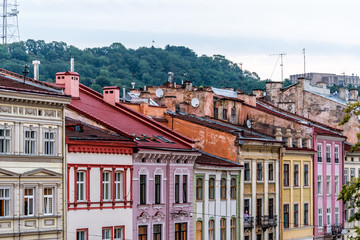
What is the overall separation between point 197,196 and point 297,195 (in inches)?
675

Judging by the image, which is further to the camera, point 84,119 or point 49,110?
point 84,119

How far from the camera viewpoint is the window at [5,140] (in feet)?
156

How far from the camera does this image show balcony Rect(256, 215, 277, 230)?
7231 cm

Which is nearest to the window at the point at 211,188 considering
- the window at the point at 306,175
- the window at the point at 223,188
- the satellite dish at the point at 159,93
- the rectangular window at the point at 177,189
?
the window at the point at 223,188

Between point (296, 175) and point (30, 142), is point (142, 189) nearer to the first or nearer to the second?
point (30, 142)

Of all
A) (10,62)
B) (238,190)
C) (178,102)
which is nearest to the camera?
(238,190)

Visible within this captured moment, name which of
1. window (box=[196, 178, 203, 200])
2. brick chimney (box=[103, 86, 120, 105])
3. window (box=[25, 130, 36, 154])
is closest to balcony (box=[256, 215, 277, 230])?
window (box=[196, 178, 203, 200])

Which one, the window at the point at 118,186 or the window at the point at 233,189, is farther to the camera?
the window at the point at 233,189

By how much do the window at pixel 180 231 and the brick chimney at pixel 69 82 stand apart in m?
9.79

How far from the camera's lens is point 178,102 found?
77.4m

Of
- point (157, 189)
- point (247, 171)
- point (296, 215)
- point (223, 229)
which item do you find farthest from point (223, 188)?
point (296, 215)

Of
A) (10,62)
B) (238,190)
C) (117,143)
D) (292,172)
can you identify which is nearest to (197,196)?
(238,190)

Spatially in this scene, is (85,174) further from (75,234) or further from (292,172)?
(292,172)

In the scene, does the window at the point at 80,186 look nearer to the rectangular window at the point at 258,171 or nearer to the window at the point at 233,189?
the window at the point at 233,189
